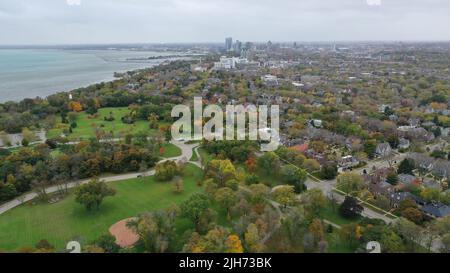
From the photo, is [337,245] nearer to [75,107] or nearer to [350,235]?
[350,235]

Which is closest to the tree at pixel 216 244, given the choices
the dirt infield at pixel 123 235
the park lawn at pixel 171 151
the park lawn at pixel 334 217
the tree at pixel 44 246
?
the dirt infield at pixel 123 235

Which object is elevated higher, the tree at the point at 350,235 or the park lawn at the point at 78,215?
the tree at the point at 350,235

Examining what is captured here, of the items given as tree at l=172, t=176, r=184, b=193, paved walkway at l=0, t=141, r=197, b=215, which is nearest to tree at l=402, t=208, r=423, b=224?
tree at l=172, t=176, r=184, b=193

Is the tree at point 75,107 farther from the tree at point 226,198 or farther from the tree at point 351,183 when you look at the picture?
the tree at point 351,183

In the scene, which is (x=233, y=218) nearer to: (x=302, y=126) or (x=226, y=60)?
(x=302, y=126)

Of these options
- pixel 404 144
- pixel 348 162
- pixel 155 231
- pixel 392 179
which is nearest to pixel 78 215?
pixel 155 231

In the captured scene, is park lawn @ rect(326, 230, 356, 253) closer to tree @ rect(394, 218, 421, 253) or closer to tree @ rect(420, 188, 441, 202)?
tree @ rect(394, 218, 421, 253)
